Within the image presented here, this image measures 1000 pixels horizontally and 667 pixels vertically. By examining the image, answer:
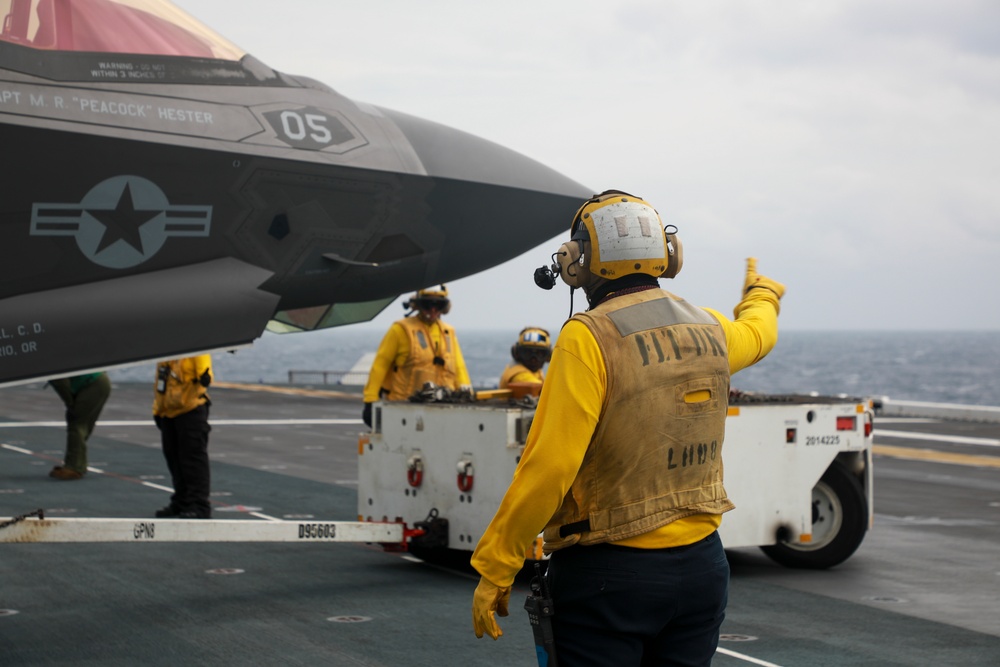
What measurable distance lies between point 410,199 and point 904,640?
12.6 feet

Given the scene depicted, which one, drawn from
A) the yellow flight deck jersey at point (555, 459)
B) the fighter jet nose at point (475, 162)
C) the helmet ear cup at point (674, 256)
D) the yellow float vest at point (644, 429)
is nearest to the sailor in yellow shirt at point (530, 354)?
the fighter jet nose at point (475, 162)

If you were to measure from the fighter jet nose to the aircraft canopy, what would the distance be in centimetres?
110

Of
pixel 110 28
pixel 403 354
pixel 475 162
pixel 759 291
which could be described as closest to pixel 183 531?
pixel 475 162

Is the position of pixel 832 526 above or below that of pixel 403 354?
below

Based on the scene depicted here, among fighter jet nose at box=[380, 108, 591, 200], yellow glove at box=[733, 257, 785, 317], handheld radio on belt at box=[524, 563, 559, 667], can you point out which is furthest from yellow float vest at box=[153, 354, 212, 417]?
handheld radio on belt at box=[524, 563, 559, 667]

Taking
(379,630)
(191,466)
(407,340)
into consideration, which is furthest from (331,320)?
(191,466)

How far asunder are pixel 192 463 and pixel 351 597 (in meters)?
3.56

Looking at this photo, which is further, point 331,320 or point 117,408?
point 117,408

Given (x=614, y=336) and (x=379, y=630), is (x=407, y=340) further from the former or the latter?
(x=614, y=336)

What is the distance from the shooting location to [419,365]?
10.6 meters

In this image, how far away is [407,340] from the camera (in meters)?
10.6

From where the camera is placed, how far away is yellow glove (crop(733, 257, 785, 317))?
179 inches

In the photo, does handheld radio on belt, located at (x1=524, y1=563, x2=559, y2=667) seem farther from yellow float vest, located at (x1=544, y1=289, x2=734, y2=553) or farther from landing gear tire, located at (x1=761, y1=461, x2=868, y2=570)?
landing gear tire, located at (x1=761, y1=461, x2=868, y2=570)

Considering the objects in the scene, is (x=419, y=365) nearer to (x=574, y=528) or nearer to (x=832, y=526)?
(x=832, y=526)
